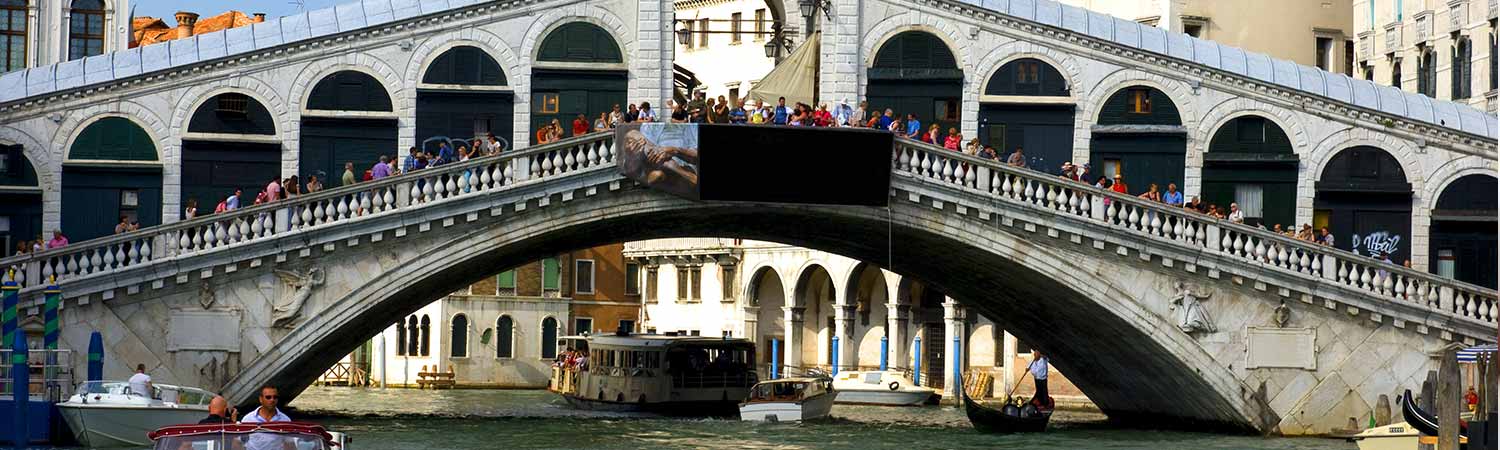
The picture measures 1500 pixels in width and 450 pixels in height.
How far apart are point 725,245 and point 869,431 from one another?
26957mm

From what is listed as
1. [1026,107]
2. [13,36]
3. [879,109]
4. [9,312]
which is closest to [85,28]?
[13,36]

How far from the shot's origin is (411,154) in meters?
37.5

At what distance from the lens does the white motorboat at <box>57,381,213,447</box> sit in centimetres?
3203

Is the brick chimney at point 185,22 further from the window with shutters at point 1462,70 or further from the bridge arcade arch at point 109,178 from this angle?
the window with shutters at point 1462,70

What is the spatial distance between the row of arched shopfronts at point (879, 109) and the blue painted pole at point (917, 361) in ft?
58.7

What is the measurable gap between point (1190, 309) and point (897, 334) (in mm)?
22127

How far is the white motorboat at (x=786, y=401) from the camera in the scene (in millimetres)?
43750

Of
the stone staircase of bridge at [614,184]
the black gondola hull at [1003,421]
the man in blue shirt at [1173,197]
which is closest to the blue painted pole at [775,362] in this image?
the black gondola hull at [1003,421]

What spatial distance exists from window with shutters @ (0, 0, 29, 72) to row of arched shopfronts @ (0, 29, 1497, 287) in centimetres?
1050

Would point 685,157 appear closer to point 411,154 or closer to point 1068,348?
point 411,154

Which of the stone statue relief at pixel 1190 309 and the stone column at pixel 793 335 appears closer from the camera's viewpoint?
the stone statue relief at pixel 1190 309

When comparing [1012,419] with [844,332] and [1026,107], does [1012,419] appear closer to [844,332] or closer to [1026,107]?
[1026,107]

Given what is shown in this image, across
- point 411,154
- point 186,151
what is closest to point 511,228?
point 411,154

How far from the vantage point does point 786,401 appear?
4388 cm
